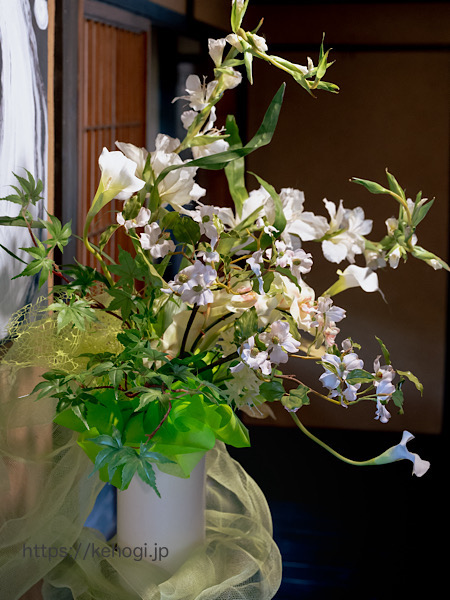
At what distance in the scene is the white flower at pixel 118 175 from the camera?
837 millimetres

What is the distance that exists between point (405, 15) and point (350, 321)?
4.76 ft

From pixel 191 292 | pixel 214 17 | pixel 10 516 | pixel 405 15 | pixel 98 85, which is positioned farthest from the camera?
pixel 405 15

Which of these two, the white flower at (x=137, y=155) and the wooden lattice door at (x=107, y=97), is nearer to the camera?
the white flower at (x=137, y=155)

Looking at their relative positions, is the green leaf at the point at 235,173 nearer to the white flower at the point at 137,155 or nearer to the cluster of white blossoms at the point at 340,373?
the white flower at the point at 137,155

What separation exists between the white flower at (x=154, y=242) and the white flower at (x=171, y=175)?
6cm

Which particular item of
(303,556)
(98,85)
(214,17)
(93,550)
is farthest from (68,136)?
(214,17)

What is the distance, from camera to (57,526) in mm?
892

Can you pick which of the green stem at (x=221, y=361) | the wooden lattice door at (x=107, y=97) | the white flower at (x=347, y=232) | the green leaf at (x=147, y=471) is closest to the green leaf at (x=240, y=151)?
the white flower at (x=347, y=232)

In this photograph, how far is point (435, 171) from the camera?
3.64 metres

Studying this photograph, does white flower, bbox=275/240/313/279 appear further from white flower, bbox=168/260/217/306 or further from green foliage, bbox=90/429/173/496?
green foliage, bbox=90/429/173/496

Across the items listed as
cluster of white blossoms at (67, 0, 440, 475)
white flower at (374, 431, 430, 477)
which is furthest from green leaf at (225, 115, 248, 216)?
white flower at (374, 431, 430, 477)

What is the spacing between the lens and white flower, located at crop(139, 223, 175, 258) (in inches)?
32.6

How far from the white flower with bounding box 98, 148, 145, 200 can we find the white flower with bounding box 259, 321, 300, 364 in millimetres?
213

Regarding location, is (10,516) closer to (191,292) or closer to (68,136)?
(191,292)
